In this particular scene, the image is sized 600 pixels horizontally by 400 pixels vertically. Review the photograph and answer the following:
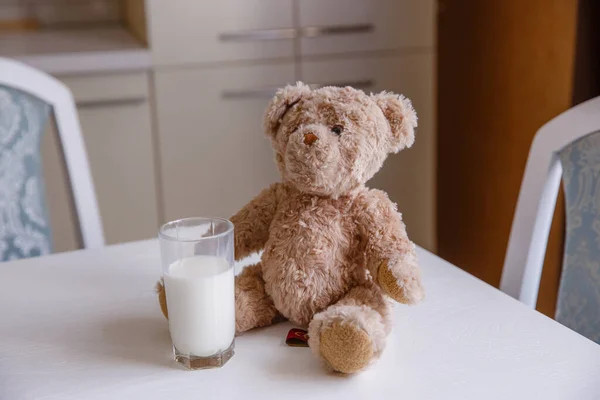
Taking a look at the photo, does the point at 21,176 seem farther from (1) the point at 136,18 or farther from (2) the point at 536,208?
(1) the point at 136,18

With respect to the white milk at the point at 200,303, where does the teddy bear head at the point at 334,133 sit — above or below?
above

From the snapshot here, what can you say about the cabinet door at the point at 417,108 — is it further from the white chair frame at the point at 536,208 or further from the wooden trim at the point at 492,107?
the white chair frame at the point at 536,208

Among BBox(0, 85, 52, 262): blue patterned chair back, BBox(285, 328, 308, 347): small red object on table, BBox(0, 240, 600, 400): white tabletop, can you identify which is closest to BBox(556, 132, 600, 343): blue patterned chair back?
BBox(0, 240, 600, 400): white tabletop

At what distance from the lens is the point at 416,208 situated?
2.40m

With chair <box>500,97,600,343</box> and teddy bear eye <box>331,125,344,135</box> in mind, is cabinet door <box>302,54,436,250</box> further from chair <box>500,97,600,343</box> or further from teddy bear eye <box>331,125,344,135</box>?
teddy bear eye <box>331,125,344,135</box>

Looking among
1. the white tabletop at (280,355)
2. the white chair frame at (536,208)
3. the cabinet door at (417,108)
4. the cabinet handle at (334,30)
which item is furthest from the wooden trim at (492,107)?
the white tabletop at (280,355)

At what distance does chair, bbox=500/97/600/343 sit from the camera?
1.06 meters

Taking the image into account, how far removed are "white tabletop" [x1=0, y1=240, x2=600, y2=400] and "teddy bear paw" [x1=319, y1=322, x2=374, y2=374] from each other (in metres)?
0.02

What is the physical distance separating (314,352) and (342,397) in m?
0.06

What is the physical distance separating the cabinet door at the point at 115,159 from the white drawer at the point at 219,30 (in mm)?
122

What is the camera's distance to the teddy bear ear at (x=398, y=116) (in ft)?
2.59

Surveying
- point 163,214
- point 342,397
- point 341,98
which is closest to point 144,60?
point 163,214

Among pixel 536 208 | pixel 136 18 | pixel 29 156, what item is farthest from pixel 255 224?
pixel 136 18

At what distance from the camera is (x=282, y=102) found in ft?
2.62
